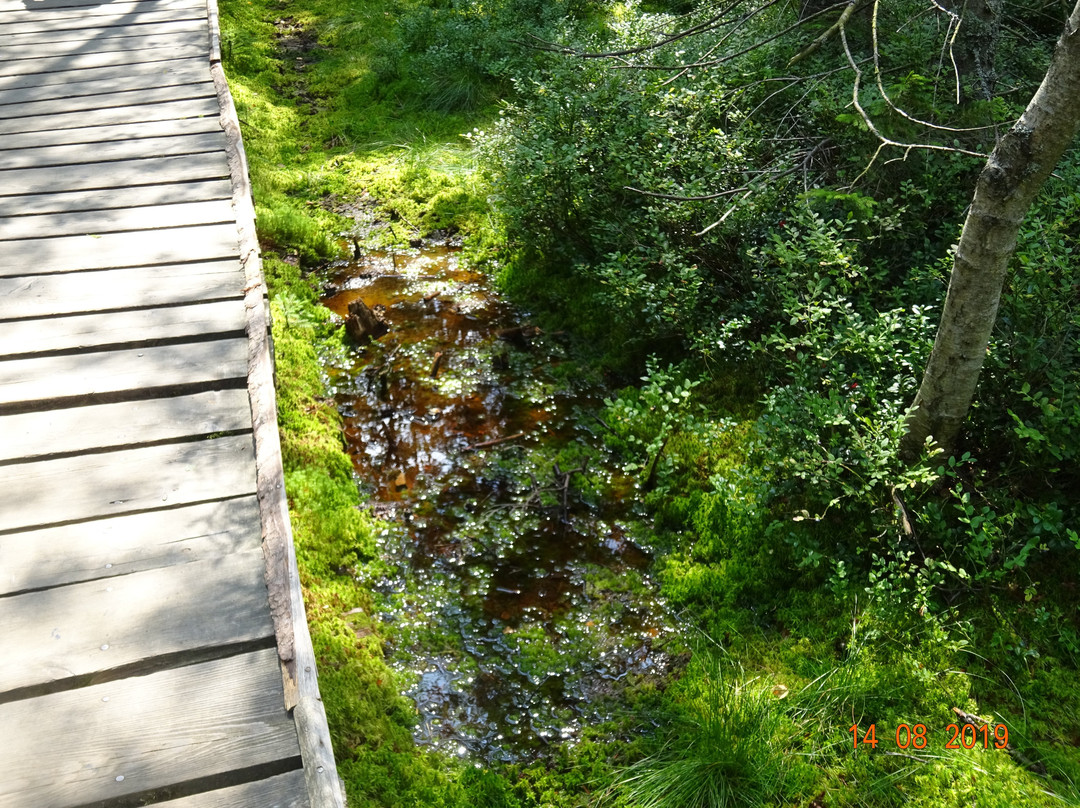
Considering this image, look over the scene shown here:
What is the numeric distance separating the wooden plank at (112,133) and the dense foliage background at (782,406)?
52.5 inches

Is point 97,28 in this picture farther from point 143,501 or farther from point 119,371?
point 143,501

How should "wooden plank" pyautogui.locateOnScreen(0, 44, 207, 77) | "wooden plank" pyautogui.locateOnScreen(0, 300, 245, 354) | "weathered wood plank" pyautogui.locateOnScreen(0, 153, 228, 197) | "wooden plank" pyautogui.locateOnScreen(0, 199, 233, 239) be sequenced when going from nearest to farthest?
"wooden plank" pyautogui.locateOnScreen(0, 300, 245, 354)
"wooden plank" pyautogui.locateOnScreen(0, 199, 233, 239)
"weathered wood plank" pyautogui.locateOnScreen(0, 153, 228, 197)
"wooden plank" pyautogui.locateOnScreen(0, 44, 207, 77)

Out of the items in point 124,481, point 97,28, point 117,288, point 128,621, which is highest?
point 97,28

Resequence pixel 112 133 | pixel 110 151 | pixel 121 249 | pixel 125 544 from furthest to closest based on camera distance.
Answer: pixel 112 133 < pixel 110 151 < pixel 121 249 < pixel 125 544

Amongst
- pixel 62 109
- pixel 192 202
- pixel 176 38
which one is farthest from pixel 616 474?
pixel 176 38

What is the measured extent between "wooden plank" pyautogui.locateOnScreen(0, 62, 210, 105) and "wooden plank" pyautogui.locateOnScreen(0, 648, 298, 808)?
17.7 ft

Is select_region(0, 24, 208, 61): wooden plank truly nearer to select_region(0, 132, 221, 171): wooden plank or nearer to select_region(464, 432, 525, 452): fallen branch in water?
select_region(0, 132, 221, 171): wooden plank

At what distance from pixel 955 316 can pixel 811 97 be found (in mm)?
2550

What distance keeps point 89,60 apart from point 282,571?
6.09m

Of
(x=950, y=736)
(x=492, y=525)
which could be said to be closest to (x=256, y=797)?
(x=492, y=525)

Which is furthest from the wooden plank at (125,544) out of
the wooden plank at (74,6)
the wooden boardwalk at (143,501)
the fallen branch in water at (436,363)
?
the wooden plank at (74,6)

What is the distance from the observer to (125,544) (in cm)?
258

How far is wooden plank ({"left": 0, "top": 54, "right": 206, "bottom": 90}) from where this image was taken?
240 inches

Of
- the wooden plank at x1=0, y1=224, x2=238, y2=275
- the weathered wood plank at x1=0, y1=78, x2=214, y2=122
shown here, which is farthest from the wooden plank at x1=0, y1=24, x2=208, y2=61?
the wooden plank at x1=0, y1=224, x2=238, y2=275
